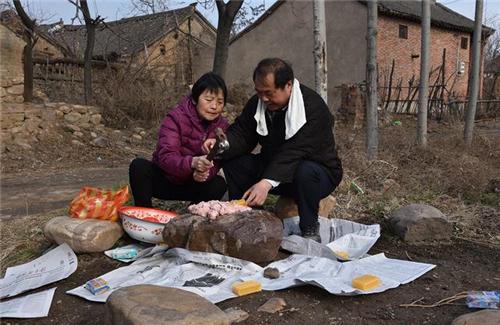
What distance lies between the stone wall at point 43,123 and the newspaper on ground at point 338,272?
6.24 meters

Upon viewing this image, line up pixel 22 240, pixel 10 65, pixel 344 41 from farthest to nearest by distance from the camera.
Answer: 1. pixel 344 41
2. pixel 10 65
3. pixel 22 240

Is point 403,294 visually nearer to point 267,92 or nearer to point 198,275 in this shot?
point 198,275

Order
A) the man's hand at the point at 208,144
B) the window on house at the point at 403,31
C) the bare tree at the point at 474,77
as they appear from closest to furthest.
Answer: the man's hand at the point at 208,144
the bare tree at the point at 474,77
the window on house at the point at 403,31

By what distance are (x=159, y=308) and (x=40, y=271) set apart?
125 cm

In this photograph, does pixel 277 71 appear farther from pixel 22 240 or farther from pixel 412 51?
pixel 412 51

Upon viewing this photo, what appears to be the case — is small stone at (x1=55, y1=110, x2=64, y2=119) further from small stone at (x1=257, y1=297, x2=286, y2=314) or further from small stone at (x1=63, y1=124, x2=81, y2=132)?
small stone at (x1=257, y1=297, x2=286, y2=314)

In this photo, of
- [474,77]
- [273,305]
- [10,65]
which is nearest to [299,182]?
[273,305]

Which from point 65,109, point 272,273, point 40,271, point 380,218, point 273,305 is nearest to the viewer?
point 273,305

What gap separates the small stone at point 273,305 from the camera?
2.06 m

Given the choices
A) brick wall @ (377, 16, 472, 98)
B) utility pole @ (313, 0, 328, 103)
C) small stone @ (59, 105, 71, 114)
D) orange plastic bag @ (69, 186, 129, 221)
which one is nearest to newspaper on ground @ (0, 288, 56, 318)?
orange plastic bag @ (69, 186, 129, 221)

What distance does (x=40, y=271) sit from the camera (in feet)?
8.68

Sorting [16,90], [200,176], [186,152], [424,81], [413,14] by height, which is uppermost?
[413,14]

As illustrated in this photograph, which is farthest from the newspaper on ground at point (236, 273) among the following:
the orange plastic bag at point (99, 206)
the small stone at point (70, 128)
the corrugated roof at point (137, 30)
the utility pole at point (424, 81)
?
the corrugated roof at point (137, 30)

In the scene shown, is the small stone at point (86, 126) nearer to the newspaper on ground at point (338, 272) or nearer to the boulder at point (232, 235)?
the boulder at point (232, 235)
